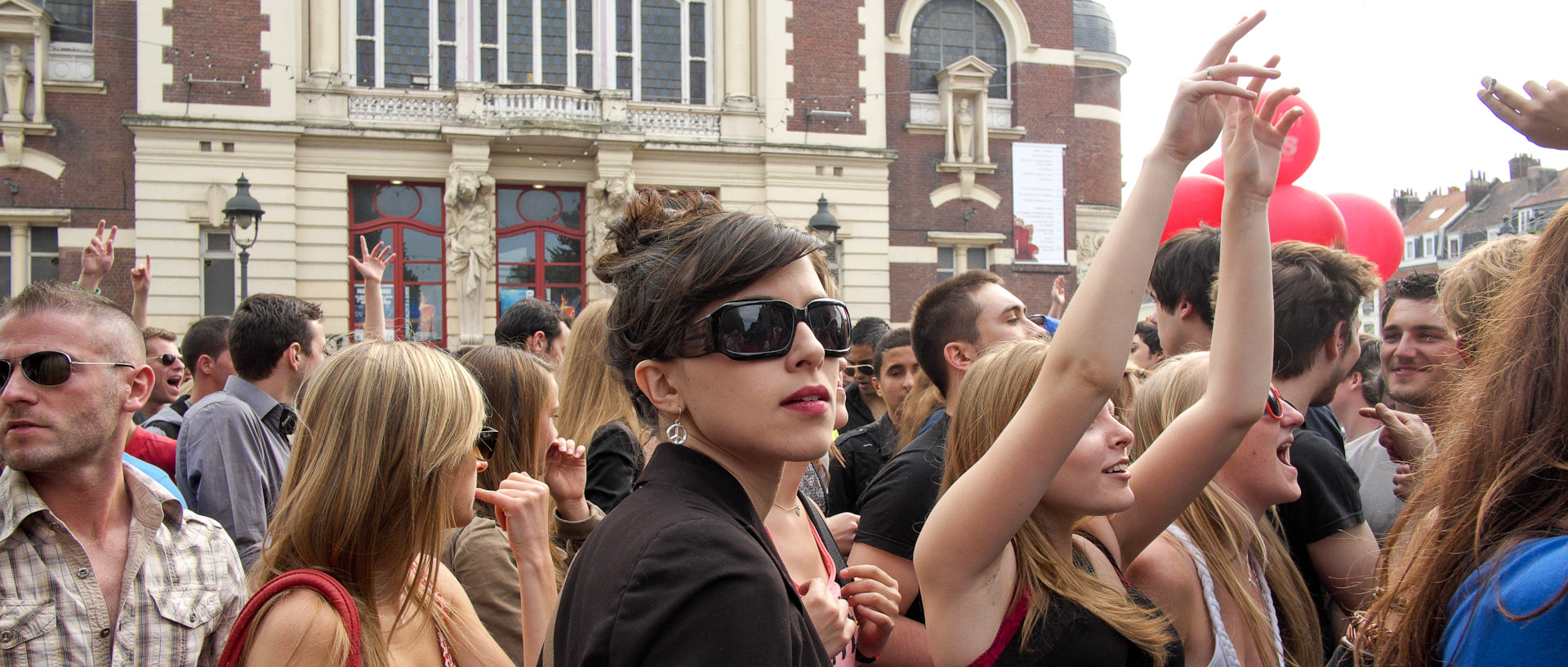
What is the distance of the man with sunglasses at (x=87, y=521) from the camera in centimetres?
243

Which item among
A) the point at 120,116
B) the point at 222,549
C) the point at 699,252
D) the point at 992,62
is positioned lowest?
the point at 222,549

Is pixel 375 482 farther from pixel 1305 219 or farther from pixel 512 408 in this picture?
pixel 1305 219

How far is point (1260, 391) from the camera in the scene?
7.64 feet

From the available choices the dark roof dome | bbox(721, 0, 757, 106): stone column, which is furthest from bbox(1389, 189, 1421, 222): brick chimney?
bbox(721, 0, 757, 106): stone column

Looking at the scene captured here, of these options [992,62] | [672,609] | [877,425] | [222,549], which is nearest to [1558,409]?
[672,609]

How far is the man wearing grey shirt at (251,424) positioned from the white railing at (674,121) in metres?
14.5

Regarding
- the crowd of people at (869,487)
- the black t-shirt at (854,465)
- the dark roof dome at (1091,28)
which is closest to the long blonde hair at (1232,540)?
the crowd of people at (869,487)

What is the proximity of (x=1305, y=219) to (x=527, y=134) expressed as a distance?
1504cm

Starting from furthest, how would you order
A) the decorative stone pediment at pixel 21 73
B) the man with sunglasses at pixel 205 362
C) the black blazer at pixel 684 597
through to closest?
1. the decorative stone pediment at pixel 21 73
2. the man with sunglasses at pixel 205 362
3. the black blazer at pixel 684 597

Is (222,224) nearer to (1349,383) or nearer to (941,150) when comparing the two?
(941,150)

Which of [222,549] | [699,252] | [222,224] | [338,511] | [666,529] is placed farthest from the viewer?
[222,224]

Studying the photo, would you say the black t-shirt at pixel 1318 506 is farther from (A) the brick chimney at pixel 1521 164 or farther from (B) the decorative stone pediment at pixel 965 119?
(A) the brick chimney at pixel 1521 164

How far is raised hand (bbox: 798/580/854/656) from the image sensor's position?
1.88 metres

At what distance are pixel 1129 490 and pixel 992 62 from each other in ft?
69.0
